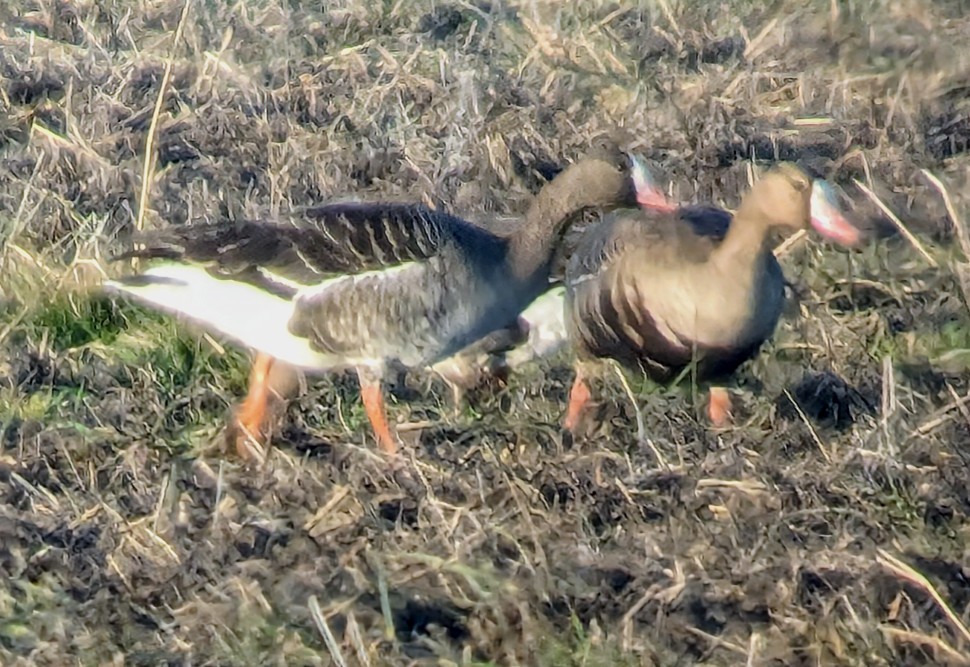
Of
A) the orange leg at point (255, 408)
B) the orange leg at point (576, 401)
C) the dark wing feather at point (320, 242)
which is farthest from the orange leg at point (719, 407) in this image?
the orange leg at point (255, 408)

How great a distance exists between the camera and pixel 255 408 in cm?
496

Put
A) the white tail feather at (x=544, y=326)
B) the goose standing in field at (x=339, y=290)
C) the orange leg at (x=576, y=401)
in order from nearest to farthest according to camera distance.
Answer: the goose standing in field at (x=339, y=290) → the orange leg at (x=576, y=401) → the white tail feather at (x=544, y=326)

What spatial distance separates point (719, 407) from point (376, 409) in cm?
104

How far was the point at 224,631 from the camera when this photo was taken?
12.8 feet

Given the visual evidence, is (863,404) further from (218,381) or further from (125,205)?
(125,205)

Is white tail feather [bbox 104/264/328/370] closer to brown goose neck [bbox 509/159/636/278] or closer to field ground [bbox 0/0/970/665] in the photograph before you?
field ground [bbox 0/0/970/665]

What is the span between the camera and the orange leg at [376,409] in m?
4.85

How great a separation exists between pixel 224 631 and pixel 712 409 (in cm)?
179

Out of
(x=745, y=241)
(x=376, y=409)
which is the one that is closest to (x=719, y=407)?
(x=745, y=241)

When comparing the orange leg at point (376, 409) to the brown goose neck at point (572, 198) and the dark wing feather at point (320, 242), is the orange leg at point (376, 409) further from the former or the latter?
the brown goose neck at point (572, 198)

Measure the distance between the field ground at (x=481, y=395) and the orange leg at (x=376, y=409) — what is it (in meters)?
0.09

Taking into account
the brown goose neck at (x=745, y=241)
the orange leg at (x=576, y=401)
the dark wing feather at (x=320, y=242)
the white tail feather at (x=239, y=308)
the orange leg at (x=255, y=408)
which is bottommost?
the orange leg at (x=255, y=408)

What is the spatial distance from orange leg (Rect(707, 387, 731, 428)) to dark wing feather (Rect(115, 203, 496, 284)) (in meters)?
0.85

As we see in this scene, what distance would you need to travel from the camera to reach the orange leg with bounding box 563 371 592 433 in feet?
16.3
